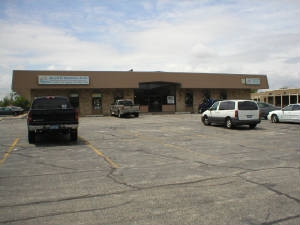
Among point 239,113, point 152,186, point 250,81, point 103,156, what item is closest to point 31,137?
point 103,156

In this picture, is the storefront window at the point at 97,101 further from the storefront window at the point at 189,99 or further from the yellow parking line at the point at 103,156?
the yellow parking line at the point at 103,156

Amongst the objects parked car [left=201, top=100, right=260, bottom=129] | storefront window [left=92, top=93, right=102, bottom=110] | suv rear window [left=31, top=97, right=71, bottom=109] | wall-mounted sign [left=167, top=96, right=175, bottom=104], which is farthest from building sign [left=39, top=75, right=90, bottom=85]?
parked car [left=201, top=100, right=260, bottom=129]

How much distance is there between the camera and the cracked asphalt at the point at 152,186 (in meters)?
4.39

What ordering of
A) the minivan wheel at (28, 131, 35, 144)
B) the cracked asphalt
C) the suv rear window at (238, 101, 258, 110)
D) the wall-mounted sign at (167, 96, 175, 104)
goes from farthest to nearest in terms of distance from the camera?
the wall-mounted sign at (167, 96, 175, 104), the suv rear window at (238, 101, 258, 110), the minivan wheel at (28, 131, 35, 144), the cracked asphalt

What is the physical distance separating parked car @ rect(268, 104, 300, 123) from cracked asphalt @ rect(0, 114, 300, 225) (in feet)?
33.5

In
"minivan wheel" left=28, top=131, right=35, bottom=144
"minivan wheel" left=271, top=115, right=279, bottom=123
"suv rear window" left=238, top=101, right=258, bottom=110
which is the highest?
"suv rear window" left=238, top=101, right=258, bottom=110

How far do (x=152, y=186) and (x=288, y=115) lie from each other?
16.9 m

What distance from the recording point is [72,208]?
4699mm

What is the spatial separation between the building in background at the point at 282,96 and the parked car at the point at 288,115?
119 feet

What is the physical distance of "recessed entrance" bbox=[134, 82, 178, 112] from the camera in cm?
3853

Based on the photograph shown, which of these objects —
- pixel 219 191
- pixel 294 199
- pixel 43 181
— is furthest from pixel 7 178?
pixel 294 199

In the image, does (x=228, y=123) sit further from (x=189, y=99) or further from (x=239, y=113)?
(x=189, y=99)

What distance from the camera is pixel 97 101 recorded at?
117ft

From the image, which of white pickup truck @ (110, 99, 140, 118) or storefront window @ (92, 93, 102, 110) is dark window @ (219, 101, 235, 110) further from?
storefront window @ (92, 93, 102, 110)
